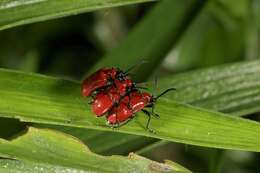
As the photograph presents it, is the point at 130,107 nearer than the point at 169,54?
Yes

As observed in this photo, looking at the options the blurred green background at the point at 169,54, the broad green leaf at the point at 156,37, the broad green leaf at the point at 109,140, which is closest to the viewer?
the broad green leaf at the point at 109,140

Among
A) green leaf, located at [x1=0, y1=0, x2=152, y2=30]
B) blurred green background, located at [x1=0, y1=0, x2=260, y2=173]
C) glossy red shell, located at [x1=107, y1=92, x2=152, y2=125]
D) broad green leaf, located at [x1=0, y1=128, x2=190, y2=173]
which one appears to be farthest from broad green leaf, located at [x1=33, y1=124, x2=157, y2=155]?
blurred green background, located at [x1=0, y1=0, x2=260, y2=173]

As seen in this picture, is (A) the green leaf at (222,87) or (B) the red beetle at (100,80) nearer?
(B) the red beetle at (100,80)

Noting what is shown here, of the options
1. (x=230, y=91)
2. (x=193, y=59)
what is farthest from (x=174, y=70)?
(x=230, y=91)

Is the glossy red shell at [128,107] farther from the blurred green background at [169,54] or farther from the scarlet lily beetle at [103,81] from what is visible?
the blurred green background at [169,54]

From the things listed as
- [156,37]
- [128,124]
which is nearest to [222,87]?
[156,37]

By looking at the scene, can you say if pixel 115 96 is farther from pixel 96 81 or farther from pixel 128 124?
pixel 128 124

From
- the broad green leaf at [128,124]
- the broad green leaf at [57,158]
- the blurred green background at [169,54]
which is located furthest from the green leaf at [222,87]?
the blurred green background at [169,54]
